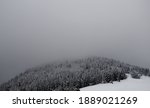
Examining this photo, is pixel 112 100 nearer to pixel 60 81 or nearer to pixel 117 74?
pixel 117 74

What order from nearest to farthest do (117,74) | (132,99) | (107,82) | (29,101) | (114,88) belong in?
(29,101) → (132,99) → (114,88) → (107,82) → (117,74)

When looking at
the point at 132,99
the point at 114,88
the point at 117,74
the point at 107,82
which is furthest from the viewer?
the point at 117,74

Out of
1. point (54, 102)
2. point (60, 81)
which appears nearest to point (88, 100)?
point (54, 102)

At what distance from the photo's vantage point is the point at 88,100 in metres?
34.2

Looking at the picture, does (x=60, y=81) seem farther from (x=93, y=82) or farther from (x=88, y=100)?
(x=88, y=100)

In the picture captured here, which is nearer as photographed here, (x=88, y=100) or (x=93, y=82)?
(x=88, y=100)

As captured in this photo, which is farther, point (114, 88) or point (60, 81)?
point (60, 81)

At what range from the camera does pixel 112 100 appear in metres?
32.9

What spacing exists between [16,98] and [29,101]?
2943 millimetres

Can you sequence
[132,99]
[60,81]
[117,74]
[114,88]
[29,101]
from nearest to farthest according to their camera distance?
[29,101] → [132,99] → [114,88] → [117,74] → [60,81]

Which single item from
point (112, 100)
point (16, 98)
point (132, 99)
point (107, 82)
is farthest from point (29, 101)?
point (107, 82)

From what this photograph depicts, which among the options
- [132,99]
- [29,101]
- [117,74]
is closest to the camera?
[29,101]

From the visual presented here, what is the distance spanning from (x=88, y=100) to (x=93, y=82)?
42.8 metres

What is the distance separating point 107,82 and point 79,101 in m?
38.6
